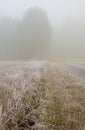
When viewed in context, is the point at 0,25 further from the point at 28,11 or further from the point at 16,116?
the point at 16,116

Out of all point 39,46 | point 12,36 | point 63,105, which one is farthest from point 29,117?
point 12,36

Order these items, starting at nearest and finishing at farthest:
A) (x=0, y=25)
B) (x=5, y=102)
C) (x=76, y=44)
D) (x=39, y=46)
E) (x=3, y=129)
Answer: (x=3, y=129), (x=5, y=102), (x=39, y=46), (x=0, y=25), (x=76, y=44)

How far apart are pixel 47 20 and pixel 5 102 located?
4539 cm

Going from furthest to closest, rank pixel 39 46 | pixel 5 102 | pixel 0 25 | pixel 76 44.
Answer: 1. pixel 76 44
2. pixel 0 25
3. pixel 39 46
4. pixel 5 102

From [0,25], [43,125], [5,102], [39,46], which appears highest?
[0,25]

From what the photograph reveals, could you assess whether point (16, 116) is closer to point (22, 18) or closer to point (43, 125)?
point (43, 125)

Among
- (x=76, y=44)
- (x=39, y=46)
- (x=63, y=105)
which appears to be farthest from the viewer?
(x=76, y=44)

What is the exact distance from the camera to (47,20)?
4909 centimetres

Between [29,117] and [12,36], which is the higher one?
[12,36]

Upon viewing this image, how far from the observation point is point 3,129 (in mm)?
3709

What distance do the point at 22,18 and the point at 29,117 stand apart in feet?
153

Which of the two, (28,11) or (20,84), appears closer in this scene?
(20,84)

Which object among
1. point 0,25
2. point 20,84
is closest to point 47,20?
point 0,25

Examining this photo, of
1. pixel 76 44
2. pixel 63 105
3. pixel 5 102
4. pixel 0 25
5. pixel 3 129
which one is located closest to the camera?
pixel 3 129
